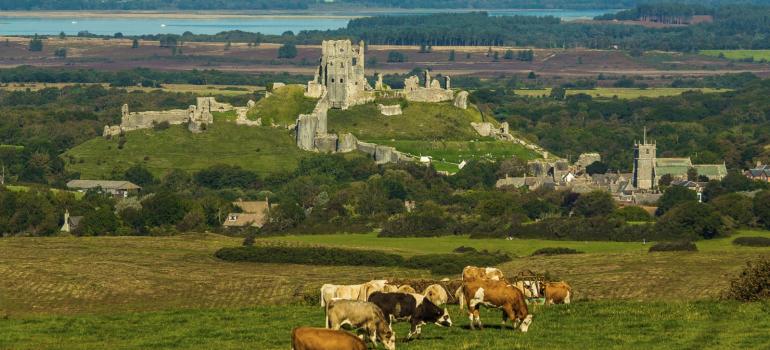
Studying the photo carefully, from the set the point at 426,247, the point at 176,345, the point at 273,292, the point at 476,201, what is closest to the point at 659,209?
the point at 476,201

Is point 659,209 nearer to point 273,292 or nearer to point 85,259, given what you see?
point 85,259

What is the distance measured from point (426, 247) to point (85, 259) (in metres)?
21.0

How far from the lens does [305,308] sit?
128ft

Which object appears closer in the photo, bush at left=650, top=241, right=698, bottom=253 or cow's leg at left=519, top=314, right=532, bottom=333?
cow's leg at left=519, top=314, right=532, bottom=333

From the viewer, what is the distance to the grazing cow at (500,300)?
34.0 meters

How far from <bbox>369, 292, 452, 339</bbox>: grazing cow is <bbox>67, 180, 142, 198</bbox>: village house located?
8059 centimetres

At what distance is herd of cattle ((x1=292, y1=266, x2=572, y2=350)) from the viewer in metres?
29.6

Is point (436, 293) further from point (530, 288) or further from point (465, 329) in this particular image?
point (530, 288)

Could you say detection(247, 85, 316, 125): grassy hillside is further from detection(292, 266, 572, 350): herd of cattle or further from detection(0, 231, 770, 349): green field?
detection(292, 266, 572, 350): herd of cattle

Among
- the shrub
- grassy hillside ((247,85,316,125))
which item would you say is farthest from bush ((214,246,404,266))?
grassy hillside ((247,85,316,125))

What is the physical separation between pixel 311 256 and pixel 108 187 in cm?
4857

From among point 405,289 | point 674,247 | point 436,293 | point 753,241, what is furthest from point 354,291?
point 753,241

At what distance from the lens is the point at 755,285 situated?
38031mm

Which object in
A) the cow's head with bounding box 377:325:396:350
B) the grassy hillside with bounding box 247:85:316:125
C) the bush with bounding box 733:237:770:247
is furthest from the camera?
the grassy hillside with bounding box 247:85:316:125
